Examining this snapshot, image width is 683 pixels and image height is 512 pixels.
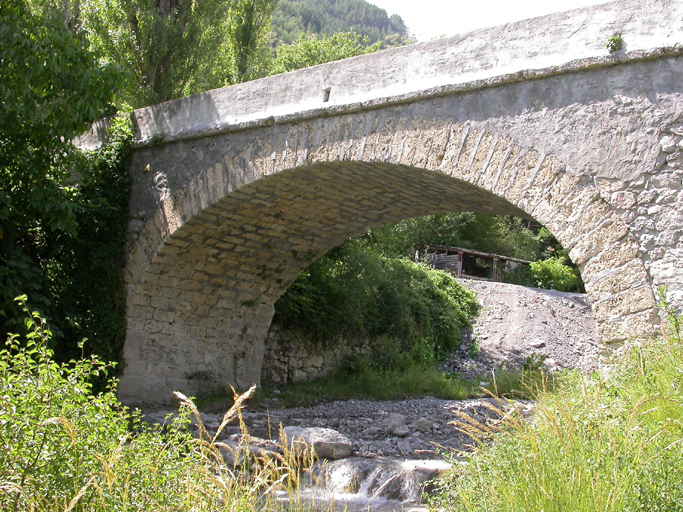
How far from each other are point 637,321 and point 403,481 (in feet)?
6.77

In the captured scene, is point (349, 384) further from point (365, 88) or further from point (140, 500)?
point (140, 500)

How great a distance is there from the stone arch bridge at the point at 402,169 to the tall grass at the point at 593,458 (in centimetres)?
93

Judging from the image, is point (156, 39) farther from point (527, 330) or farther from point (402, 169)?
point (527, 330)

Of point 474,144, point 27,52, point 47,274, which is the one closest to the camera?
point 474,144

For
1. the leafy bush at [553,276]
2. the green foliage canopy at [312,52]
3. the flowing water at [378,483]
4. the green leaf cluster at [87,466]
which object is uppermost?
the green foliage canopy at [312,52]

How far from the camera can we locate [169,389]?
775 centimetres

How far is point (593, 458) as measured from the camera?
2473 mm

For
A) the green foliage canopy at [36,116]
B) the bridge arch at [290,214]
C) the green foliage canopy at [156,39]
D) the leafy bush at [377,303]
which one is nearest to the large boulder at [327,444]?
the bridge arch at [290,214]

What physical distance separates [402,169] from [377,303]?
6443mm

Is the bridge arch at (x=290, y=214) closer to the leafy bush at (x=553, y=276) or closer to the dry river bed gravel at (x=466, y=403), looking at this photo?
the dry river bed gravel at (x=466, y=403)

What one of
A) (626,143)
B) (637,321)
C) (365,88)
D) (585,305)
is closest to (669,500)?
(637,321)

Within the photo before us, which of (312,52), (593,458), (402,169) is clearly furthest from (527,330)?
(312,52)

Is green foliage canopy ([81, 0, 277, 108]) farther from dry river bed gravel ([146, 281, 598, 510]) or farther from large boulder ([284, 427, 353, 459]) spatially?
large boulder ([284, 427, 353, 459])

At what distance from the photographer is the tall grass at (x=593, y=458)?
2.32 m
